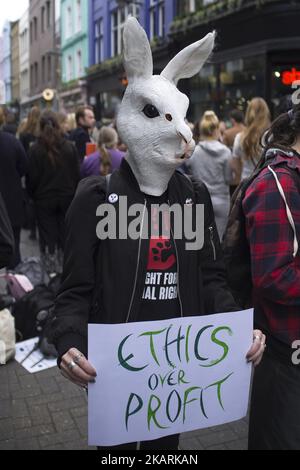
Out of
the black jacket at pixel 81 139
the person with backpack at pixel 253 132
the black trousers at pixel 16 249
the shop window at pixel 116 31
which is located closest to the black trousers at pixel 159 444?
the person with backpack at pixel 253 132

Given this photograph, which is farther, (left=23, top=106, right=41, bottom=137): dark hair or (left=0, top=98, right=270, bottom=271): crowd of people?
(left=23, top=106, right=41, bottom=137): dark hair

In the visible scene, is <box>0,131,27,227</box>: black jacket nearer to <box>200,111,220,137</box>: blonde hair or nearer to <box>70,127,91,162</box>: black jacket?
<box>70,127,91,162</box>: black jacket

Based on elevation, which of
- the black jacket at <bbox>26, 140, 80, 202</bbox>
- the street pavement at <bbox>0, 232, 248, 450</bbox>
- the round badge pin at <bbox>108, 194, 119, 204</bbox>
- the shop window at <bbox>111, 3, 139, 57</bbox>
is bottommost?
the street pavement at <bbox>0, 232, 248, 450</bbox>

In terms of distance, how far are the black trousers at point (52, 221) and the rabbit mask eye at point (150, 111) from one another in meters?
4.10

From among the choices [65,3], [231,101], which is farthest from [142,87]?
[65,3]

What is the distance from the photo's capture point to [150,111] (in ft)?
6.23

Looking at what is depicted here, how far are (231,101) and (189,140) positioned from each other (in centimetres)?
1215

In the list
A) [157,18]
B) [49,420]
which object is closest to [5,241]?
[49,420]

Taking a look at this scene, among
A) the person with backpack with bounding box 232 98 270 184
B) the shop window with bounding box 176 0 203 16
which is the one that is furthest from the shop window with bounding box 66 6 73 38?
the person with backpack with bounding box 232 98 270 184

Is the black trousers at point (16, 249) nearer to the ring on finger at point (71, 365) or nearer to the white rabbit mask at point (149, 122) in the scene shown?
the white rabbit mask at point (149, 122)

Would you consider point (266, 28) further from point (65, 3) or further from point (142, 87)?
point (65, 3)

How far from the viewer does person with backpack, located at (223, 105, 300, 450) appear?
6.29 feet

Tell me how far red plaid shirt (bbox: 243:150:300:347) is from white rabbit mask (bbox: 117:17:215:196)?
0.33 metres

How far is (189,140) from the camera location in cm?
188
